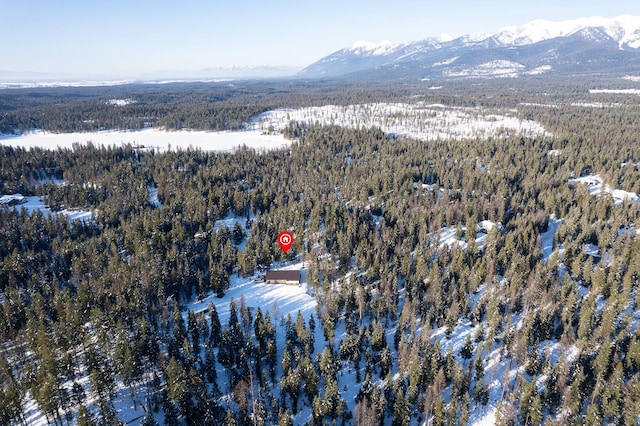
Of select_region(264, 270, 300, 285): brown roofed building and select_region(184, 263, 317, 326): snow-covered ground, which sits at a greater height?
select_region(264, 270, 300, 285): brown roofed building

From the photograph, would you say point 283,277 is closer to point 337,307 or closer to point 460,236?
point 337,307

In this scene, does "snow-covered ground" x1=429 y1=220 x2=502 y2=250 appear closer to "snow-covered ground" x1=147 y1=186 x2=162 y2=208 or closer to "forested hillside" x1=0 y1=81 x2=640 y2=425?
"forested hillside" x1=0 y1=81 x2=640 y2=425

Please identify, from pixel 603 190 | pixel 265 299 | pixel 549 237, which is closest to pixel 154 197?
pixel 265 299

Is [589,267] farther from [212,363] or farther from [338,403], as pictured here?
[212,363]

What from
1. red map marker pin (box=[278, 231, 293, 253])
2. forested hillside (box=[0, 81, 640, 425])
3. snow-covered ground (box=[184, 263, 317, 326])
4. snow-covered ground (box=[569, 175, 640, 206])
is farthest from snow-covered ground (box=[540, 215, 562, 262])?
red map marker pin (box=[278, 231, 293, 253])

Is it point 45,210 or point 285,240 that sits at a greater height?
point 45,210

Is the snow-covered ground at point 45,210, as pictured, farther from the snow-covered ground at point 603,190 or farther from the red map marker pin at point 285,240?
the snow-covered ground at point 603,190
